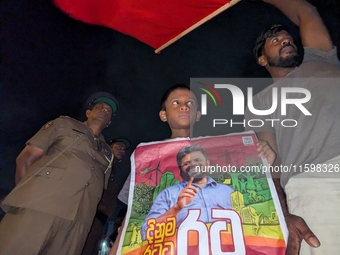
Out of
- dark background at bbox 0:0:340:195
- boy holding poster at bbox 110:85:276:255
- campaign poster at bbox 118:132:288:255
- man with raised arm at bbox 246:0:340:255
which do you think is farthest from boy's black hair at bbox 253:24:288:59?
campaign poster at bbox 118:132:288:255

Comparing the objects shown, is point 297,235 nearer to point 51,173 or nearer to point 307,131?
point 307,131

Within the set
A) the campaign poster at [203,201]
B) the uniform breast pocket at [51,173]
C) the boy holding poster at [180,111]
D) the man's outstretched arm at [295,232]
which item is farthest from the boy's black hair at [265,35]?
the uniform breast pocket at [51,173]

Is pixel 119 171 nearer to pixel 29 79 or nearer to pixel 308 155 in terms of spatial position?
pixel 29 79

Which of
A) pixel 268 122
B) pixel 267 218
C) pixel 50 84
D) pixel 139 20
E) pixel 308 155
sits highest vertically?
pixel 139 20

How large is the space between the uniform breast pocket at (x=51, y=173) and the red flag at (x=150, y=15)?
0.86 meters

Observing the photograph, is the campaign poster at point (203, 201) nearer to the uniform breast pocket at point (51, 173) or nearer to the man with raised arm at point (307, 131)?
the man with raised arm at point (307, 131)

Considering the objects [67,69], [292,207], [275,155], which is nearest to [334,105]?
[275,155]

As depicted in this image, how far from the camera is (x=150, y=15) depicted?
4.80 ft

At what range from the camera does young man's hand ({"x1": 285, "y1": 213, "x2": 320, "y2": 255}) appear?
28.6 inches

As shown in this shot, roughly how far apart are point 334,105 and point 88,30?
1304mm

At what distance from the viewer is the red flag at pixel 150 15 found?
141 centimetres

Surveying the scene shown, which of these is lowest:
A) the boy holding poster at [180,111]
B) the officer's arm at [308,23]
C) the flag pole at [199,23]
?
the boy holding poster at [180,111]

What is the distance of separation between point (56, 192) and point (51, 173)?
0.08 metres

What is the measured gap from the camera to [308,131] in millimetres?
895
